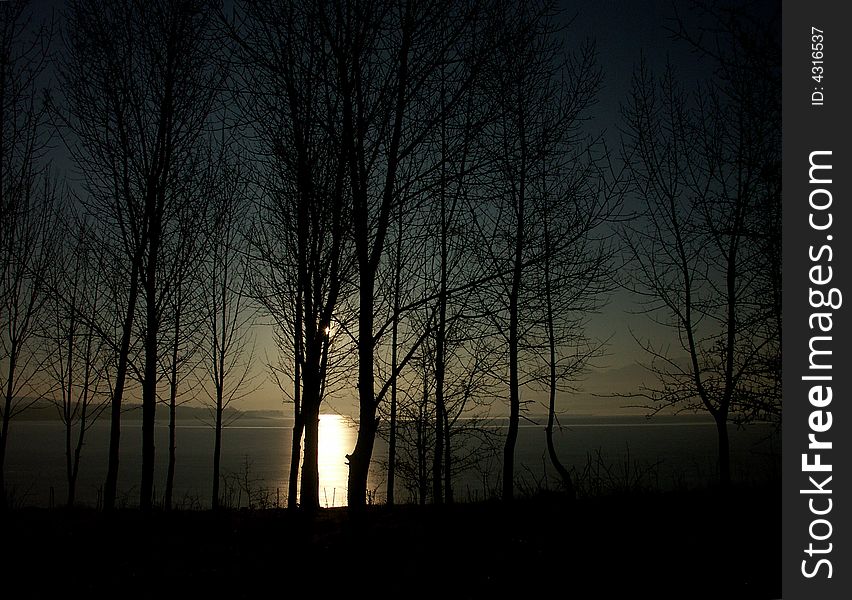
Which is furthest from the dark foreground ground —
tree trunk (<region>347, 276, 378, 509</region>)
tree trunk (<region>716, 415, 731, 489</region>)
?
tree trunk (<region>716, 415, 731, 489</region>)

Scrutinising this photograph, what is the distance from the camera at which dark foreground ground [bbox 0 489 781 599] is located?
18.0 feet

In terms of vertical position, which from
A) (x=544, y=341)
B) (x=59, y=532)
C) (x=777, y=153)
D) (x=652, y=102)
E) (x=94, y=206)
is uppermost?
(x=652, y=102)

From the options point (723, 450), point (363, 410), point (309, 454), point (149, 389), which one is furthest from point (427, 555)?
point (723, 450)

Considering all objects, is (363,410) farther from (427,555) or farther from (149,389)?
(149,389)

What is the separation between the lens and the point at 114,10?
9164 millimetres

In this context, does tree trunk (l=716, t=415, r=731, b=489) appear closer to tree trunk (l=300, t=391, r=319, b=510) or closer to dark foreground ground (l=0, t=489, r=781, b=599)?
dark foreground ground (l=0, t=489, r=781, b=599)

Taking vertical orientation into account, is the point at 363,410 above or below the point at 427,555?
above

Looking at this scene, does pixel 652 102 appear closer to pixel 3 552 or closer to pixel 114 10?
pixel 114 10

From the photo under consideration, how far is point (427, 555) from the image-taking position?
625 cm

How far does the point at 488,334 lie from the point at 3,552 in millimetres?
7548

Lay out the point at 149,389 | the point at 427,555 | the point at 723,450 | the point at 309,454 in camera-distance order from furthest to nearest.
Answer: the point at 723,450 < the point at 149,389 < the point at 309,454 < the point at 427,555

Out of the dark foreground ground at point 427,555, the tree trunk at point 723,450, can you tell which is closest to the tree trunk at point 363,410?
the dark foreground ground at point 427,555

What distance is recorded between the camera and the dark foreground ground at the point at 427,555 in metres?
5.48
